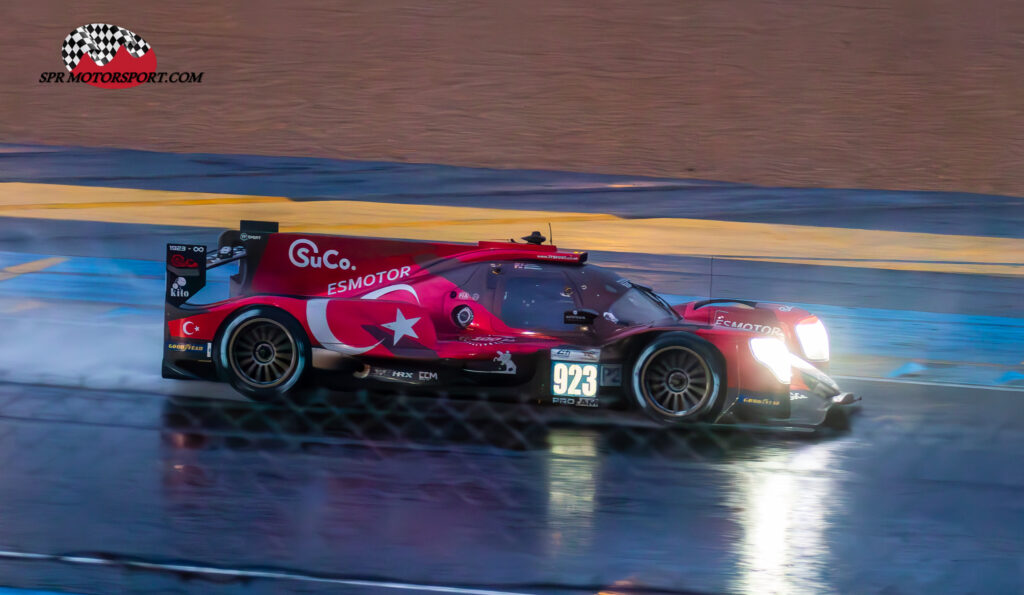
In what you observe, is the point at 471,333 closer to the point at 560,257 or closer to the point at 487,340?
the point at 487,340

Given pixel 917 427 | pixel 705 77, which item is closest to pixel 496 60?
pixel 705 77

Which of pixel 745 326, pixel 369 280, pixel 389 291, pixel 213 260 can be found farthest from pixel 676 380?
pixel 213 260

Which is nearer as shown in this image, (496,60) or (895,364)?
(895,364)

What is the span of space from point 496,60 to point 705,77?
13.9ft

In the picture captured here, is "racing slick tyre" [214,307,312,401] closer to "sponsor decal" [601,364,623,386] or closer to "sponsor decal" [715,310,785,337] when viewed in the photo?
"sponsor decal" [601,364,623,386]

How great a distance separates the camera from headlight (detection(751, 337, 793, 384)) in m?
7.62

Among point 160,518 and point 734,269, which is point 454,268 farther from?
point 734,269

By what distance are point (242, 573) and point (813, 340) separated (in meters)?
4.99

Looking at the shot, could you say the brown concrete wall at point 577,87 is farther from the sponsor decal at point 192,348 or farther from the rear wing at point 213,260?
the sponsor decal at point 192,348

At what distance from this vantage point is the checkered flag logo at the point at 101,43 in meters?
26.0

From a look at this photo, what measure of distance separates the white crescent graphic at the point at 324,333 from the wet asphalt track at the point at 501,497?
0.42 m

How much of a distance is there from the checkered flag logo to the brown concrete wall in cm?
28

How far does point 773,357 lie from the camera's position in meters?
7.67

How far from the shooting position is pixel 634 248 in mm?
15383
